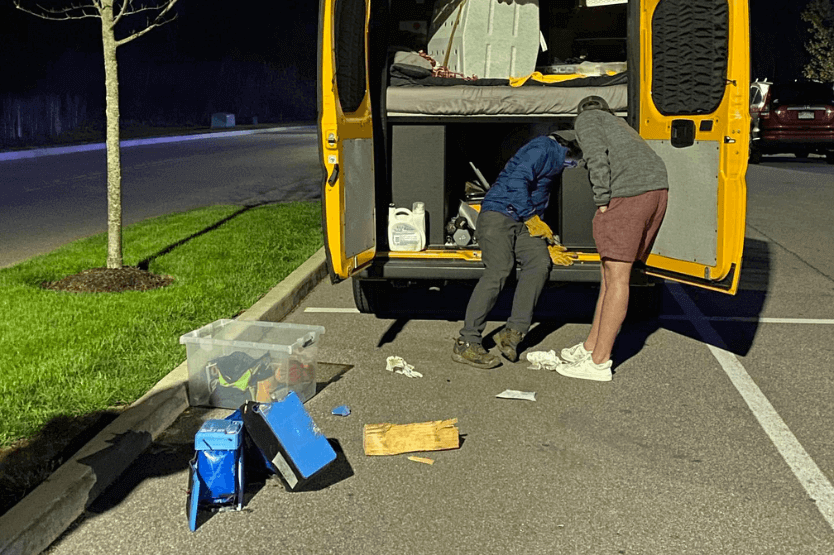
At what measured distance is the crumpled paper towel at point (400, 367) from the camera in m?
6.43

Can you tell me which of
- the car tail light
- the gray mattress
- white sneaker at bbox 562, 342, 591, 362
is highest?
the car tail light

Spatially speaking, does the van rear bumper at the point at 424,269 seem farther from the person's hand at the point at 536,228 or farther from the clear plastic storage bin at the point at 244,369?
the clear plastic storage bin at the point at 244,369

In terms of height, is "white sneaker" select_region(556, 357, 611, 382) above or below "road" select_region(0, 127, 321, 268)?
below

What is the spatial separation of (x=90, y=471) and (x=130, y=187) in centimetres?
1511

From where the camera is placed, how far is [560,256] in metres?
7.04

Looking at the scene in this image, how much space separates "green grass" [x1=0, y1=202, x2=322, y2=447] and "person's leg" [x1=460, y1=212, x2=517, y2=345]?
1824 millimetres

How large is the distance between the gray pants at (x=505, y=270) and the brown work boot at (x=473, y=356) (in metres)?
0.04

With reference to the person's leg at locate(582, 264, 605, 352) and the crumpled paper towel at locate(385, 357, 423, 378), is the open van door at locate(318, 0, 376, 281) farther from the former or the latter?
the person's leg at locate(582, 264, 605, 352)

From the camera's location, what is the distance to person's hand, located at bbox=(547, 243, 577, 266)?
23.0ft

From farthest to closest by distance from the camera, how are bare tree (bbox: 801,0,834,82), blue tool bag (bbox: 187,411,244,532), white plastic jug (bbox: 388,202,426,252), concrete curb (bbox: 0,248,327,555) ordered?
bare tree (bbox: 801,0,834,82), white plastic jug (bbox: 388,202,426,252), blue tool bag (bbox: 187,411,244,532), concrete curb (bbox: 0,248,327,555)

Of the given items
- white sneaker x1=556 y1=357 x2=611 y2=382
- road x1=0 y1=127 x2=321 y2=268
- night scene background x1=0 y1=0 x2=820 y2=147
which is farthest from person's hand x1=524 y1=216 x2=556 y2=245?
night scene background x1=0 y1=0 x2=820 y2=147

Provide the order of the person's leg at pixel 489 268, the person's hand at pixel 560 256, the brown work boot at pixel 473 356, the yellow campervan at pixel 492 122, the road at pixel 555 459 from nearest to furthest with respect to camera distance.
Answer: the road at pixel 555 459, the yellow campervan at pixel 492 122, the brown work boot at pixel 473 356, the person's leg at pixel 489 268, the person's hand at pixel 560 256

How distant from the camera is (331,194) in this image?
6.46 m

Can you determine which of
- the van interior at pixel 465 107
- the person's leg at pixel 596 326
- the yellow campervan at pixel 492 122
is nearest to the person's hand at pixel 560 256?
the yellow campervan at pixel 492 122
